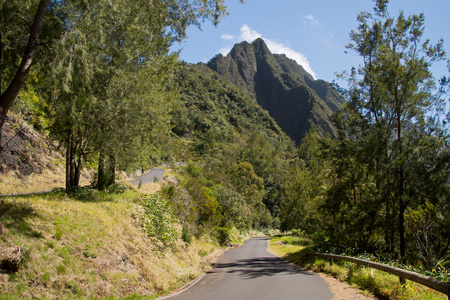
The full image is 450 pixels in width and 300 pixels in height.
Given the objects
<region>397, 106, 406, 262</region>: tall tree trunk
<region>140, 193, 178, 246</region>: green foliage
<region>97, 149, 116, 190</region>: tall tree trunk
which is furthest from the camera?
<region>97, 149, 116, 190</region>: tall tree trunk

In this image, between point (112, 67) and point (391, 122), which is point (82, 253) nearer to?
point (112, 67)

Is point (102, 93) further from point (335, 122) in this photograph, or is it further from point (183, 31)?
point (335, 122)

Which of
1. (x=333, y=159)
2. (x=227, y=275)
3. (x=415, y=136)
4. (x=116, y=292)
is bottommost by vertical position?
(x=227, y=275)

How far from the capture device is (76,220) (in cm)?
889

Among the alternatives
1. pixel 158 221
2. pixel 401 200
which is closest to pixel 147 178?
pixel 158 221

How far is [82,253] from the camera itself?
770 cm

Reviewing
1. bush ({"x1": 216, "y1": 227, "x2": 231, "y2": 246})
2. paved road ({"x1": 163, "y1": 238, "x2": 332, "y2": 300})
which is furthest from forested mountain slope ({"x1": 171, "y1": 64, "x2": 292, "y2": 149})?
paved road ({"x1": 163, "y1": 238, "x2": 332, "y2": 300})

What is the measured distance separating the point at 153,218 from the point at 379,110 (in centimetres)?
1313

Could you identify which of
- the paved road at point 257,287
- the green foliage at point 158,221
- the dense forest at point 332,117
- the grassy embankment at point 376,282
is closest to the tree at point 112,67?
the dense forest at point 332,117

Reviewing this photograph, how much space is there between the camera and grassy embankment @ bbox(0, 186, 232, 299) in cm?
625

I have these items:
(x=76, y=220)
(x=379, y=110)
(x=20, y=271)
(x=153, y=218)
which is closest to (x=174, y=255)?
(x=153, y=218)

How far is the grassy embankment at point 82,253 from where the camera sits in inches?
246

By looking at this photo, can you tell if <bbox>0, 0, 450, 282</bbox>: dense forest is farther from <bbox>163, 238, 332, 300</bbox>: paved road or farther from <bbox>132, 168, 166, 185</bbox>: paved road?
<bbox>132, 168, 166, 185</bbox>: paved road

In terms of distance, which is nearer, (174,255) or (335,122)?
(174,255)
